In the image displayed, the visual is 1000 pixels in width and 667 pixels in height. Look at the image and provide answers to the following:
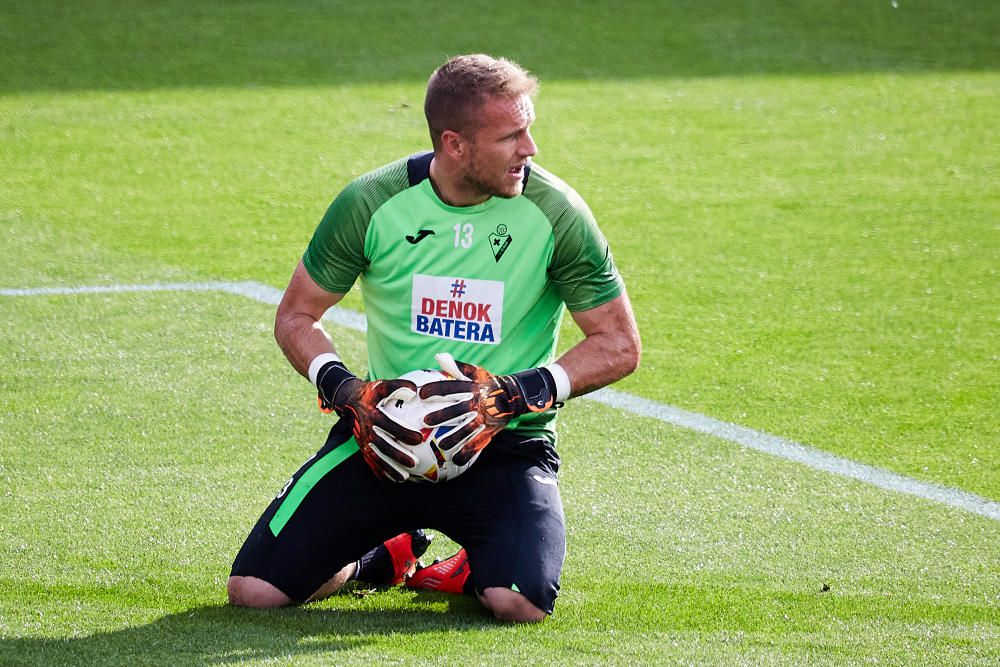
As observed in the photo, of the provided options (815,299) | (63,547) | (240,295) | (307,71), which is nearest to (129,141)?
(307,71)

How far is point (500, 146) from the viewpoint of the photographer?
4.12m

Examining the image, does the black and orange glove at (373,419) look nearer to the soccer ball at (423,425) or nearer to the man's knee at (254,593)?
the soccer ball at (423,425)

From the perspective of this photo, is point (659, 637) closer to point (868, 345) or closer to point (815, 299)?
point (868, 345)

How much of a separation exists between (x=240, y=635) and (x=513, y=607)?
757 mm

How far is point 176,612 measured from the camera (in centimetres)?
400

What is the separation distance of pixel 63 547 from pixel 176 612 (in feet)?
2.19

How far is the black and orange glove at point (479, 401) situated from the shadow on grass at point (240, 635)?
46 centimetres

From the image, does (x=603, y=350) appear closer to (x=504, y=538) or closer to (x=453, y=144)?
(x=504, y=538)

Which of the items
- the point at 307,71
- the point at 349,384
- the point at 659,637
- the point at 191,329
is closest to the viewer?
the point at 659,637

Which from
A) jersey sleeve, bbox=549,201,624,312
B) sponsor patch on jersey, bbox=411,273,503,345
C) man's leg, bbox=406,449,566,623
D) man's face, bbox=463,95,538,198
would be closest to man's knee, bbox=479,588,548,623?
man's leg, bbox=406,449,566,623

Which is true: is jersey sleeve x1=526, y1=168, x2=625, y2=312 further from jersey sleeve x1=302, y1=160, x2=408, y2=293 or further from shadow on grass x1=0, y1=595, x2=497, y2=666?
shadow on grass x1=0, y1=595, x2=497, y2=666

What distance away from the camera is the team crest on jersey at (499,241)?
4.29m

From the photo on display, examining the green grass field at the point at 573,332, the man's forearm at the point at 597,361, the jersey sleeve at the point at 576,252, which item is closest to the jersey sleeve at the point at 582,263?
the jersey sleeve at the point at 576,252

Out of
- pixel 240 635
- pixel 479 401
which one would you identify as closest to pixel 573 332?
pixel 479 401
